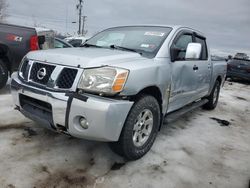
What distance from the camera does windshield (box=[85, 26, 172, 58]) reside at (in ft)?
10.8

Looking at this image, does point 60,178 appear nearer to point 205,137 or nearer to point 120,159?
point 120,159

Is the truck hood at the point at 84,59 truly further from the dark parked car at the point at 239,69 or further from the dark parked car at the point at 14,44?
the dark parked car at the point at 239,69

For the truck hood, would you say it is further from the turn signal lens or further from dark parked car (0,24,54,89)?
dark parked car (0,24,54,89)

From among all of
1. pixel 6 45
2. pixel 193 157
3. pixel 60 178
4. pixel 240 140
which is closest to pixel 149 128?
pixel 193 157

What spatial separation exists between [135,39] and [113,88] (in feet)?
4.63

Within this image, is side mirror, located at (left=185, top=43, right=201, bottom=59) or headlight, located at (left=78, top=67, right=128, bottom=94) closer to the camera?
headlight, located at (left=78, top=67, right=128, bottom=94)

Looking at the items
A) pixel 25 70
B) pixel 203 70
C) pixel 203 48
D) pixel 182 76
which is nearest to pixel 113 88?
pixel 25 70

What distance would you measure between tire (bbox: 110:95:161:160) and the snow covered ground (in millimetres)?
165

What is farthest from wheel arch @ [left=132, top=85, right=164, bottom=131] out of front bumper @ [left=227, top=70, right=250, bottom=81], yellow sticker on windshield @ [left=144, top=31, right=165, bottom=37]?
front bumper @ [left=227, top=70, right=250, bottom=81]

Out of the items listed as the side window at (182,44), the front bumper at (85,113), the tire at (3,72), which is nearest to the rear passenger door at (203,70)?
the side window at (182,44)

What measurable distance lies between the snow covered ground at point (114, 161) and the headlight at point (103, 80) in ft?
3.02

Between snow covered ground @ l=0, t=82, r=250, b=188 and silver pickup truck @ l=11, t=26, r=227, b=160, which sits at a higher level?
silver pickup truck @ l=11, t=26, r=227, b=160

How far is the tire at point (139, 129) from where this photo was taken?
2.62 metres

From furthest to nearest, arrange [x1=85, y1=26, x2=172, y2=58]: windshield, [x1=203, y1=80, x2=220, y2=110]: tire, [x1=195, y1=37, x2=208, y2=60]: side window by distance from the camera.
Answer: [x1=203, y1=80, x2=220, y2=110]: tire, [x1=195, y1=37, x2=208, y2=60]: side window, [x1=85, y1=26, x2=172, y2=58]: windshield
